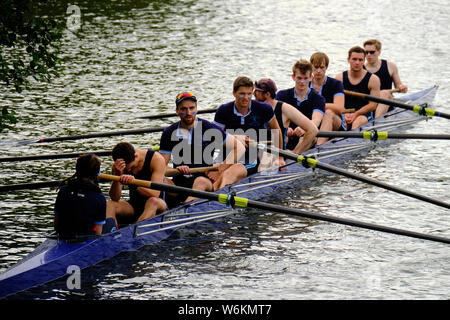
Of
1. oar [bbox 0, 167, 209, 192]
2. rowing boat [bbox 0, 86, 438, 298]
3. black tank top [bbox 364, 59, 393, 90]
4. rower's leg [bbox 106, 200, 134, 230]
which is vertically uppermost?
black tank top [bbox 364, 59, 393, 90]

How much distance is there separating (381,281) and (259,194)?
3.29 metres

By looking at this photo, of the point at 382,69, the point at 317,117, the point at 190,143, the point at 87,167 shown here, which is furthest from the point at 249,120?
the point at 382,69

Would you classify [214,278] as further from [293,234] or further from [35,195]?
[35,195]

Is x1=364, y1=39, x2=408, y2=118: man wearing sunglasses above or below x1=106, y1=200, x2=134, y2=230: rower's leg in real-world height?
above

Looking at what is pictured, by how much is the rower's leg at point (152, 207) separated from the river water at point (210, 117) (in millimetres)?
471

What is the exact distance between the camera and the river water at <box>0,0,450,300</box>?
10.1 meters

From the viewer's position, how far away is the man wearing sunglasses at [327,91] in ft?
48.8

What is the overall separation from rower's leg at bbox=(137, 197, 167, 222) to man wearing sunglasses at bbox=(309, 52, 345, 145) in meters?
4.77

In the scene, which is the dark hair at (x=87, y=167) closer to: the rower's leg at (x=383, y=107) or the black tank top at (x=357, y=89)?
the black tank top at (x=357, y=89)

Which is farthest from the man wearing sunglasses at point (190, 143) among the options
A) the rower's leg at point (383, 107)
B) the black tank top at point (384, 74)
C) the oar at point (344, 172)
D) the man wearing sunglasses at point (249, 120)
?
the black tank top at point (384, 74)

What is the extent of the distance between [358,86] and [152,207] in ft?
23.0

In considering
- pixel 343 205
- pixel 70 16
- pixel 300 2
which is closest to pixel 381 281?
pixel 343 205

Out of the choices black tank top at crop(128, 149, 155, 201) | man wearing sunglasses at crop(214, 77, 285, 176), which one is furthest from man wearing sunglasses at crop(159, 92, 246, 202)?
man wearing sunglasses at crop(214, 77, 285, 176)

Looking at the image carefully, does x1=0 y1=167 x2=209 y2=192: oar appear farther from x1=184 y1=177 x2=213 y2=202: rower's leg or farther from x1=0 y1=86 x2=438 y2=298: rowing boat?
x1=0 y1=86 x2=438 y2=298: rowing boat
